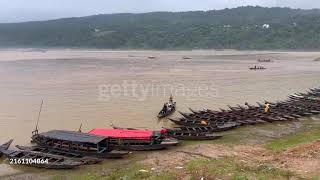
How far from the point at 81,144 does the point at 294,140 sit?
1060 centimetres

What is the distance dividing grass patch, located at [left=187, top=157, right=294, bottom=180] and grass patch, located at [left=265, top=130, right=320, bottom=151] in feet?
15.8

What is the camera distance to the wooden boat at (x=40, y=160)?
63.1ft

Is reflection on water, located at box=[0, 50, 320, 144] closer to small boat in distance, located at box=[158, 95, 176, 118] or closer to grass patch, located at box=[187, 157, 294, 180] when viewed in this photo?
small boat in distance, located at box=[158, 95, 176, 118]

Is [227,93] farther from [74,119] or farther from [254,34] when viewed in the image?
[254,34]

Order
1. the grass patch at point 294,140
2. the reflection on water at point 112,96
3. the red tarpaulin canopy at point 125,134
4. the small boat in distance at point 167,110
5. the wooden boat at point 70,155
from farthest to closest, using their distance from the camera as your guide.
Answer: the small boat in distance at point 167,110
the reflection on water at point 112,96
the red tarpaulin canopy at point 125,134
the grass patch at point 294,140
the wooden boat at point 70,155

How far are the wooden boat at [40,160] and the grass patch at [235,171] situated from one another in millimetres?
5358

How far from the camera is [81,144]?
68.5ft

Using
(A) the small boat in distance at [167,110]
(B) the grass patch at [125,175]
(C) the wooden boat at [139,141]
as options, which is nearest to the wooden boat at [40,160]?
(B) the grass patch at [125,175]

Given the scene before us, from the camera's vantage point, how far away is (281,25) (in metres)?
172

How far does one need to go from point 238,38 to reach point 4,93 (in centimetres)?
12244

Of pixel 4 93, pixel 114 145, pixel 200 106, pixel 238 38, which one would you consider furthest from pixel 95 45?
pixel 114 145

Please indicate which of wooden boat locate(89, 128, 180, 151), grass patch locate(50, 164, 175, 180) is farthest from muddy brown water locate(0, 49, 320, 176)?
grass patch locate(50, 164, 175, 180)

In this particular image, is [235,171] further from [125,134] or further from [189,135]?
[189,135]

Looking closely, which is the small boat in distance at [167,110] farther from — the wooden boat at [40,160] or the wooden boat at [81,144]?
the wooden boat at [40,160]
